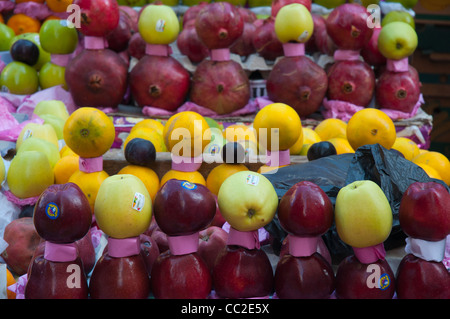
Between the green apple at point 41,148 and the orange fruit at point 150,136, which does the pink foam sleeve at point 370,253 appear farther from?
the green apple at point 41,148

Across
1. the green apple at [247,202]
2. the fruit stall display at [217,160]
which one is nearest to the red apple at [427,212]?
the fruit stall display at [217,160]

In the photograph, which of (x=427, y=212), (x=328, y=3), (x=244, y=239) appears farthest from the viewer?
(x=328, y=3)

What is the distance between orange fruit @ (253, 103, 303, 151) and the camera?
1.59 metres

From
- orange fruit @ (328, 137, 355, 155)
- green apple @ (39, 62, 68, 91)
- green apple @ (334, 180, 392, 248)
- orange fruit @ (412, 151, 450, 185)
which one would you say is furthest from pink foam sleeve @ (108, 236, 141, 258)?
green apple @ (39, 62, 68, 91)

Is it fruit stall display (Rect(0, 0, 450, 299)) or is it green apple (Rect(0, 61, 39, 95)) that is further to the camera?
green apple (Rect(0, 61, 39, 95))

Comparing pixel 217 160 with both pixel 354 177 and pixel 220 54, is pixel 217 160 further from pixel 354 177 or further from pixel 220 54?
pixel 220 54

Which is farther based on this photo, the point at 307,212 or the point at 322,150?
the point at 322,150

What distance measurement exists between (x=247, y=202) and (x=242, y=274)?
6.2 inches

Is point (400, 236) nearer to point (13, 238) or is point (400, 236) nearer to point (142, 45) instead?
point (13, 238)

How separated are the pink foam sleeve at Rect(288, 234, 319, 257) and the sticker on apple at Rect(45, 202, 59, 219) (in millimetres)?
491

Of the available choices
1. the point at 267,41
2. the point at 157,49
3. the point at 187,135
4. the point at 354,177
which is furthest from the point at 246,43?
the point at 354,177

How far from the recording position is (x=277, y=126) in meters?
1.59

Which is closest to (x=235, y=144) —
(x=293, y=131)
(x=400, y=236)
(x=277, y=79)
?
(x=293, y=131)

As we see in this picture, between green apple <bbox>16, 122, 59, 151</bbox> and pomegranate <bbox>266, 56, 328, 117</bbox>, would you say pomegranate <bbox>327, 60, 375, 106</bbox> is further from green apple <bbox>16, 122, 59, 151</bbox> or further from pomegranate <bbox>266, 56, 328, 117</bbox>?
green apple <bbox>16, 122, 59, 151</bbox>
